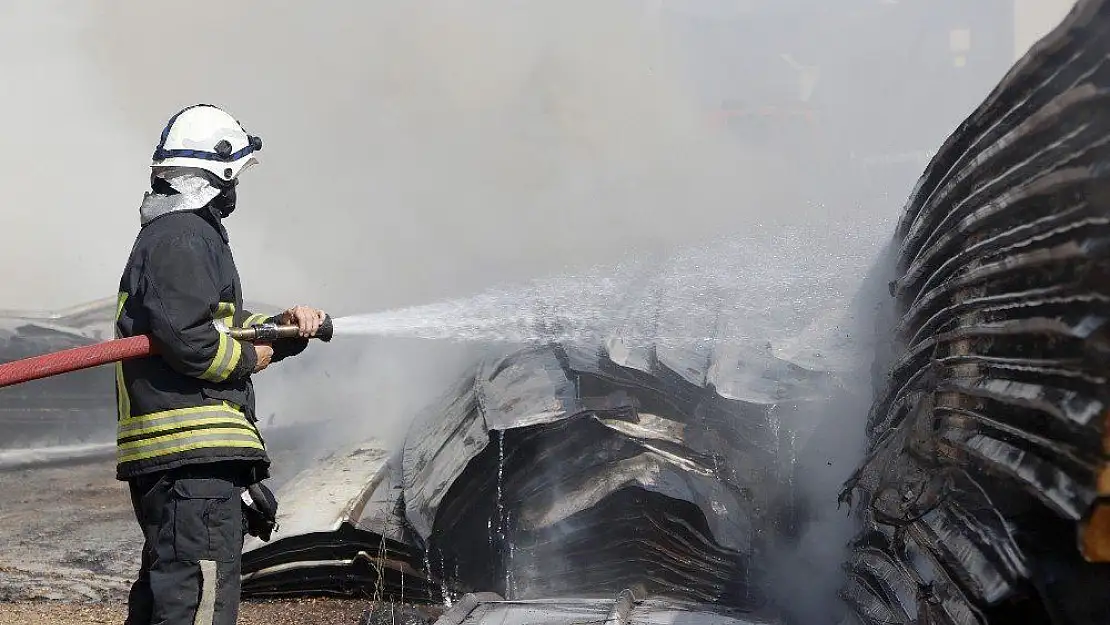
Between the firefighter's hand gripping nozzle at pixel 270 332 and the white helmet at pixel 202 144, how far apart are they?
0.43 meters

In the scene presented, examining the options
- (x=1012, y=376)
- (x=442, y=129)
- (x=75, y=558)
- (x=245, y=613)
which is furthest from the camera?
(x=442, y=129)

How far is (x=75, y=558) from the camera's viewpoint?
4.62 meters

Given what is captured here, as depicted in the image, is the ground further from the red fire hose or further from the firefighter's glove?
the red fire hose

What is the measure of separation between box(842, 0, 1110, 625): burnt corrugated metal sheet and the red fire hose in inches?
78.9

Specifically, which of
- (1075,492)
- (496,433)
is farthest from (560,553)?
(1075,492)

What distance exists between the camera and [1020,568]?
192 centimetres

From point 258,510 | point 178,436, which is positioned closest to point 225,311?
point 178,436

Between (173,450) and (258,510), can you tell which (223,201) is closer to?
(173,450)

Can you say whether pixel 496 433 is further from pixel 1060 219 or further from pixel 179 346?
pixel 1060 219

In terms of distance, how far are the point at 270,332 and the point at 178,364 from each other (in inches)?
12.1

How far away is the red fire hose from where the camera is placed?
2.51m

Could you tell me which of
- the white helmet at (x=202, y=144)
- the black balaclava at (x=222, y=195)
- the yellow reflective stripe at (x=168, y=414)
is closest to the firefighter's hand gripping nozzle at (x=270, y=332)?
the yellow reflective stripe at (x=168, y=414)

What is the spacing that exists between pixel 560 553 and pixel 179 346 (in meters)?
1.65

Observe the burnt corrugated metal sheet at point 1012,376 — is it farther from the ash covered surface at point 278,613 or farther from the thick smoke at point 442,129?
the thick smoke at point 442,129
